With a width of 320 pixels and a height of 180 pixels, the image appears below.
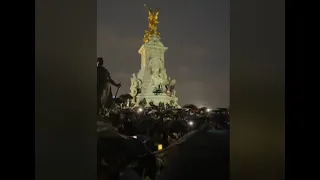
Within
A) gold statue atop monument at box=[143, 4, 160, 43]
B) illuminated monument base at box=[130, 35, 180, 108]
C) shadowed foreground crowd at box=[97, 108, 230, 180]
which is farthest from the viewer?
gold statue atop monument at box=[143, 4, 160, 43]

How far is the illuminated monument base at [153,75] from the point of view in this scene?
1152 inches

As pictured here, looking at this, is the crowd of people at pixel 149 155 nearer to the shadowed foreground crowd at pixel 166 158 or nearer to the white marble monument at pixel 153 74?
the shadowed foreground crowd at pixel 166 158

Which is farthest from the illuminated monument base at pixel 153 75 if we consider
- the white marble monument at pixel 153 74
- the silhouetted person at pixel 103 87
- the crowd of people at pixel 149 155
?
the crowd of people at pixel 149 155

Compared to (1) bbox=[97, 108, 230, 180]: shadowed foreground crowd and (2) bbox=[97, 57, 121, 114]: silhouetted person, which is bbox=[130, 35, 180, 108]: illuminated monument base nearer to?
(2) bbox=[97, 57, 121, 114]: silhouetted person

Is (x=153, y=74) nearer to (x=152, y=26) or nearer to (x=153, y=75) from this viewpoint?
(x=153, y=75)

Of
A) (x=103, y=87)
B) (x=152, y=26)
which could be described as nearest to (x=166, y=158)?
(x=103, y=87)

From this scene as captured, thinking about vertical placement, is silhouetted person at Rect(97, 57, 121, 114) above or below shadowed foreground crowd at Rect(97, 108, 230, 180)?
above

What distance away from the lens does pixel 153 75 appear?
29.8m

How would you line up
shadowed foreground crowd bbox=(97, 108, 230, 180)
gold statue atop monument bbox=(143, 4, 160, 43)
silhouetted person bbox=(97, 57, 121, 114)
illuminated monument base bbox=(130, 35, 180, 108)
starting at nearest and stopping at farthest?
1. shadowed foreground crowd bbox=(97, 108, 230, 180)
2. silhouetted person bbox=(97, 57, 121, 114)
3. illuminated monument base bbox=(130, 35, 180, 108)
4. gold statue atop monument bbox=(143, 4, 160, 43)

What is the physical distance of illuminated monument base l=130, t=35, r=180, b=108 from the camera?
96.0 ft

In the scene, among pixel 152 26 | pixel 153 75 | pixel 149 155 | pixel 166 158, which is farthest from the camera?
pixel 152 26

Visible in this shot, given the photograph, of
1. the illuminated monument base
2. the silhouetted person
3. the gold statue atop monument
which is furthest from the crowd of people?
the gold statue atop monument
